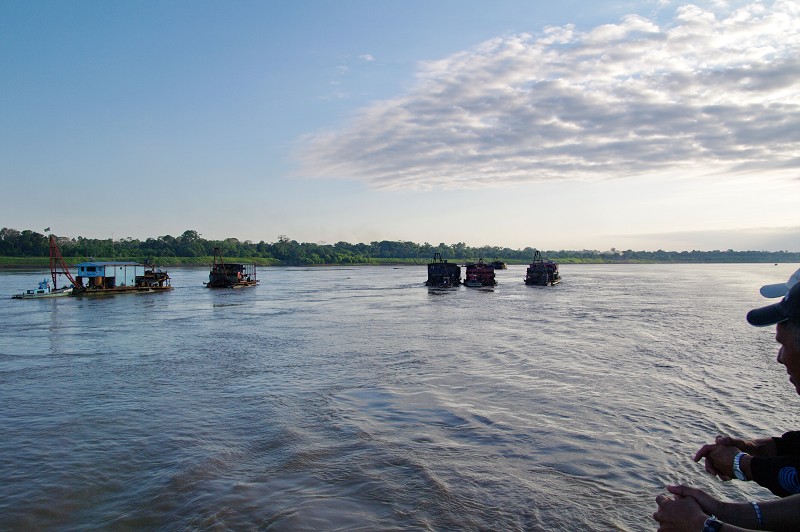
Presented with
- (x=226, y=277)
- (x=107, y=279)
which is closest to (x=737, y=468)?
(x=107, y=279)

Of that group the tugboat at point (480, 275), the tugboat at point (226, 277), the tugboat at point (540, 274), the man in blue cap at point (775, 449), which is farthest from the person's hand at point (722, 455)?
the tugboat at point (540, 274)

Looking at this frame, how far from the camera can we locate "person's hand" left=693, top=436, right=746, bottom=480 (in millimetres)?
2803

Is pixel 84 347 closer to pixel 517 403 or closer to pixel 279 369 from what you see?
pixel 279 369

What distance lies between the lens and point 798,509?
2361mm

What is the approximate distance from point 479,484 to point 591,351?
483 inches

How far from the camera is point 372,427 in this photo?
938cm

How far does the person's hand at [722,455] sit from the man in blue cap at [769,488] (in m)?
0.04

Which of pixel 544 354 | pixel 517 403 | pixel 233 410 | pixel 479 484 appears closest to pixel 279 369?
pixel 233 410

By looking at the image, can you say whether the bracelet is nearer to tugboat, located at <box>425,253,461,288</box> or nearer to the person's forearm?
the person's forearm

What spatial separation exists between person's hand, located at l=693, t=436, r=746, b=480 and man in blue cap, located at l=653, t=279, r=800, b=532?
0.12 feet

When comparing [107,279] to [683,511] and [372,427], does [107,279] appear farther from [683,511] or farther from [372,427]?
[683,511]

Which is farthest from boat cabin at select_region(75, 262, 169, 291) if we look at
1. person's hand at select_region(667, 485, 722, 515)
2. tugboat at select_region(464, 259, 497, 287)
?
person's hand at select_region(667, 485, 722, 515)

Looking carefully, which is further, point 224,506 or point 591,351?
point 591,351

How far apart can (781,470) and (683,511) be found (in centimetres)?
55
